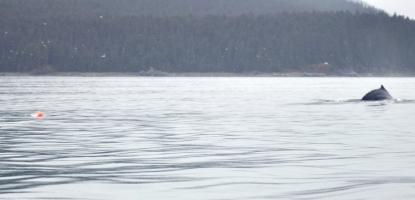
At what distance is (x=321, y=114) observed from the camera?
36312 millimetres

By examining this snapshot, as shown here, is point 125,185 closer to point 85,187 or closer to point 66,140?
point 85,187

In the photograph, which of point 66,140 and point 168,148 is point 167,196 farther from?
point 66,140

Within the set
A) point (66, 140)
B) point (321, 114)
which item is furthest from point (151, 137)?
point (321, 114)

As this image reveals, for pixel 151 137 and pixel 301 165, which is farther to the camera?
pixel 151 137

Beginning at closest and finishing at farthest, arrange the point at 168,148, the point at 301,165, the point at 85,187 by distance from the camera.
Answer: the point at 85,187, the point at 301,165, the point at 168,148

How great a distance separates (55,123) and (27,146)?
9165mm

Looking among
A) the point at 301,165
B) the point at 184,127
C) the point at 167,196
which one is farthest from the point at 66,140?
the point at 167,196

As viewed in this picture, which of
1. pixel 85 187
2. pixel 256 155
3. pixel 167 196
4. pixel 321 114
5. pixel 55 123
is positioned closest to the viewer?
pixel 167 196

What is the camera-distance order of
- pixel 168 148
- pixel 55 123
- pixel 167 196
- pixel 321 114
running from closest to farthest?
pixel 167 196 < pixel 168 148 < pixel 55 123 < pixel 321 114

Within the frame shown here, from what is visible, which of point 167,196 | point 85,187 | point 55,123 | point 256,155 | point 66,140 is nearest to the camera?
point 167,196

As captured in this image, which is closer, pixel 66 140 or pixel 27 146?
pixel 27 146

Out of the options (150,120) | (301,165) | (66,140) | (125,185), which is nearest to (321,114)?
(150,120)

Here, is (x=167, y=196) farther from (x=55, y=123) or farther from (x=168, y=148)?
(x=55, y=123)

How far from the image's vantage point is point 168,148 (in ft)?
66.3
